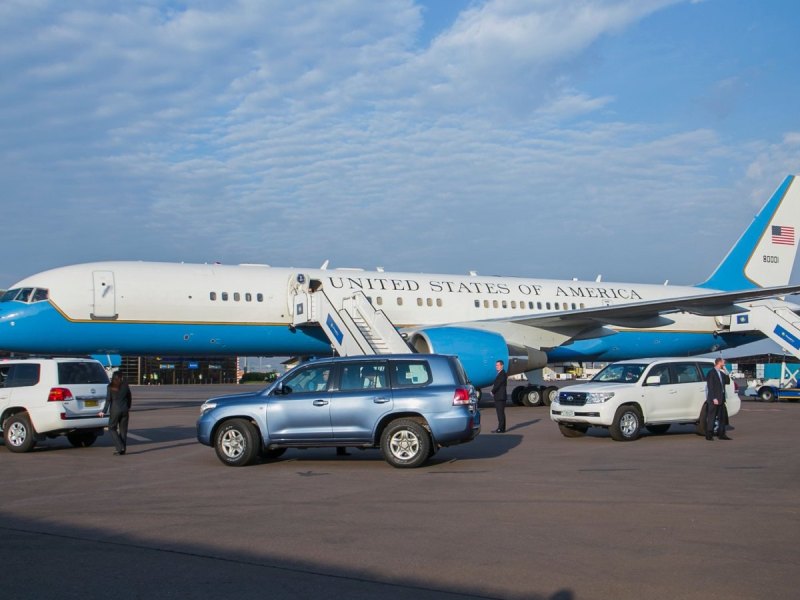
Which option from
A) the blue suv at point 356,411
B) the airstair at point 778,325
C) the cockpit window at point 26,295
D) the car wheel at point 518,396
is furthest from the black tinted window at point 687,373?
the cockpit window at point 26,295

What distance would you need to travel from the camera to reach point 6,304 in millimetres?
24188

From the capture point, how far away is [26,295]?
2430 centimetres

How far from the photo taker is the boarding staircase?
961 inches

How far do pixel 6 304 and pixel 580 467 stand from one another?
1809 centimetres

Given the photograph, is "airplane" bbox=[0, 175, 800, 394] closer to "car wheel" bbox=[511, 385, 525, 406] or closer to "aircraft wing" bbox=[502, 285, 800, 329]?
"aircraft wing" bbox=[502, 285, 800, 329]

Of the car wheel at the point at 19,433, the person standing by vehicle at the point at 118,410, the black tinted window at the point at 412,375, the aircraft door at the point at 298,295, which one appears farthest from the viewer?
the aircraft door at the point at 298,295

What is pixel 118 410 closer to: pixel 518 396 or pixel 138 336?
pixel 138 336

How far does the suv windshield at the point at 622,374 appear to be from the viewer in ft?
58.2

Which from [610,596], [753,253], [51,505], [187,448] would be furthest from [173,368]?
[610,596]

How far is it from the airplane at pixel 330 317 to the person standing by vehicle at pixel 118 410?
10.3 metres

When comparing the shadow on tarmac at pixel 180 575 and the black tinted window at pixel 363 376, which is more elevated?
the black tinted window at pixel 363 376

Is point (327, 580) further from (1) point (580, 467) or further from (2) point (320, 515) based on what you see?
(1) point (580, 467)

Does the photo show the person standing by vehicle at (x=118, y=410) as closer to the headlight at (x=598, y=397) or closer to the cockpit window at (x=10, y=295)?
the headlight at (x=598, y=397)

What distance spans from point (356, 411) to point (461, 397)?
158 cm
